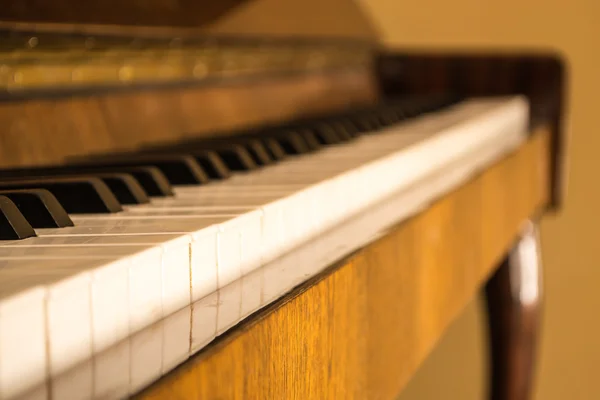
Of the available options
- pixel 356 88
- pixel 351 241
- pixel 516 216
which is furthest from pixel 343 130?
pixel 356 88

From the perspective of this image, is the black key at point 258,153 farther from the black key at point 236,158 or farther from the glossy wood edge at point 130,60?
the glossy wood edge at point 130,60

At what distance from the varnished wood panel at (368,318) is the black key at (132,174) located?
0.54ft

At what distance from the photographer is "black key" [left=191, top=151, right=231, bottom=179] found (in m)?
0.78

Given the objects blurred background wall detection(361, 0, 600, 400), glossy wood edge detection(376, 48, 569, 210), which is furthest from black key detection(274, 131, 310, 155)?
blurred background wall detection(361, 0, 600, 400)

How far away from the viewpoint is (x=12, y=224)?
477 millimetres

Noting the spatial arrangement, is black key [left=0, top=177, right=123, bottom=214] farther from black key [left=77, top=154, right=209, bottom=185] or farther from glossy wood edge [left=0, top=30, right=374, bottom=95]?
glossy wood edge [left=0, top=30, right=374, bottom=95]

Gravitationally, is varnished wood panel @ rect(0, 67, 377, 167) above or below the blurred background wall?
above

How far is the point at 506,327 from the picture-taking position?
1.95 m

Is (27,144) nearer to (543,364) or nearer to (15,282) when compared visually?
(15,282)

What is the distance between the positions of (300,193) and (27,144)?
37 cm

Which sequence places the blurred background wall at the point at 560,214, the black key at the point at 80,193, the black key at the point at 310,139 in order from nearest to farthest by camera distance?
1. the black key at the point at 80,193
2. the black key at the point at 310,139
3. the blurred background wall at the point at 560,214

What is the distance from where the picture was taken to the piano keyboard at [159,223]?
1.13 feet

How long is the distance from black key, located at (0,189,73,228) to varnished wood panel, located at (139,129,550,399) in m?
0.15

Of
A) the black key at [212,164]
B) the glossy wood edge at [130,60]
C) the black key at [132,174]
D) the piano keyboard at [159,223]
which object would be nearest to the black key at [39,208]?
the piano keyboard at [159,223]
